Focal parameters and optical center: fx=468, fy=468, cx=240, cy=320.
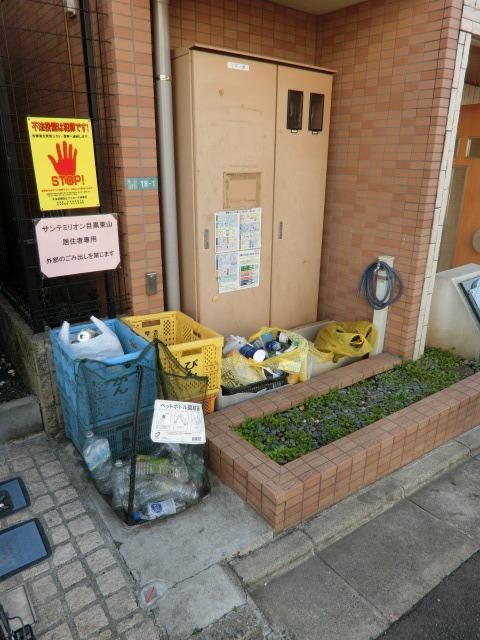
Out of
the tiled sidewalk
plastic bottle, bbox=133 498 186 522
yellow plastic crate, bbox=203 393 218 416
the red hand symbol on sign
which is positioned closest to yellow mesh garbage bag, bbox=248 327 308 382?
yellow plastic crate, bbox=203 393 218 416

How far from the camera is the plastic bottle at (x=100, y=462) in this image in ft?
11.0

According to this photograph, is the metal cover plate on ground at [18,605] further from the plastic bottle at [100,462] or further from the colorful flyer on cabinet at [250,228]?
the colorful flyer on cabinet at [250,228]

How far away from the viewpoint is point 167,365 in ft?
12.0

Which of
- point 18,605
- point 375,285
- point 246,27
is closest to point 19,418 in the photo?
point 18,605

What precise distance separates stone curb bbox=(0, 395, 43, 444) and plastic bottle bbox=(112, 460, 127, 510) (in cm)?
112

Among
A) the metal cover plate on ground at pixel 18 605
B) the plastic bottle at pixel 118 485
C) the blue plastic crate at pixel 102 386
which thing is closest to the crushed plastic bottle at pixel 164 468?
the plastic bottle at pixel 118 485

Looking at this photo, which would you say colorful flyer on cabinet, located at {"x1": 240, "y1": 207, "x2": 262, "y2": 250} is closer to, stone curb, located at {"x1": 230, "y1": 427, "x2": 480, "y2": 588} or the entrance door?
stone curb, located at {"x1": 230, "y1": 427, "x2": 480, "y2": 588}

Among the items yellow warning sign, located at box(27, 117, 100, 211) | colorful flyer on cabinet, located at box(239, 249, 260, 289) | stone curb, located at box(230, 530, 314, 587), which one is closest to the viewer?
stone curb, located at box(230, 530, 314, 587)

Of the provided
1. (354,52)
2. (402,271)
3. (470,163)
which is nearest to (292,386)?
(402,271)

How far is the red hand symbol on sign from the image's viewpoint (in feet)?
11.9

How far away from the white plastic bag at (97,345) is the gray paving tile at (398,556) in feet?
7.04

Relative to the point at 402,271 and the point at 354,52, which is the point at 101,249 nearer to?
the point at 402,271

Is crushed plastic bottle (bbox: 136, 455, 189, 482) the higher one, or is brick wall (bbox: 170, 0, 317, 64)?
brick wall (bbox: 170, 0, 317, 64)

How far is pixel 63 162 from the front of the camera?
3664 millimetres
